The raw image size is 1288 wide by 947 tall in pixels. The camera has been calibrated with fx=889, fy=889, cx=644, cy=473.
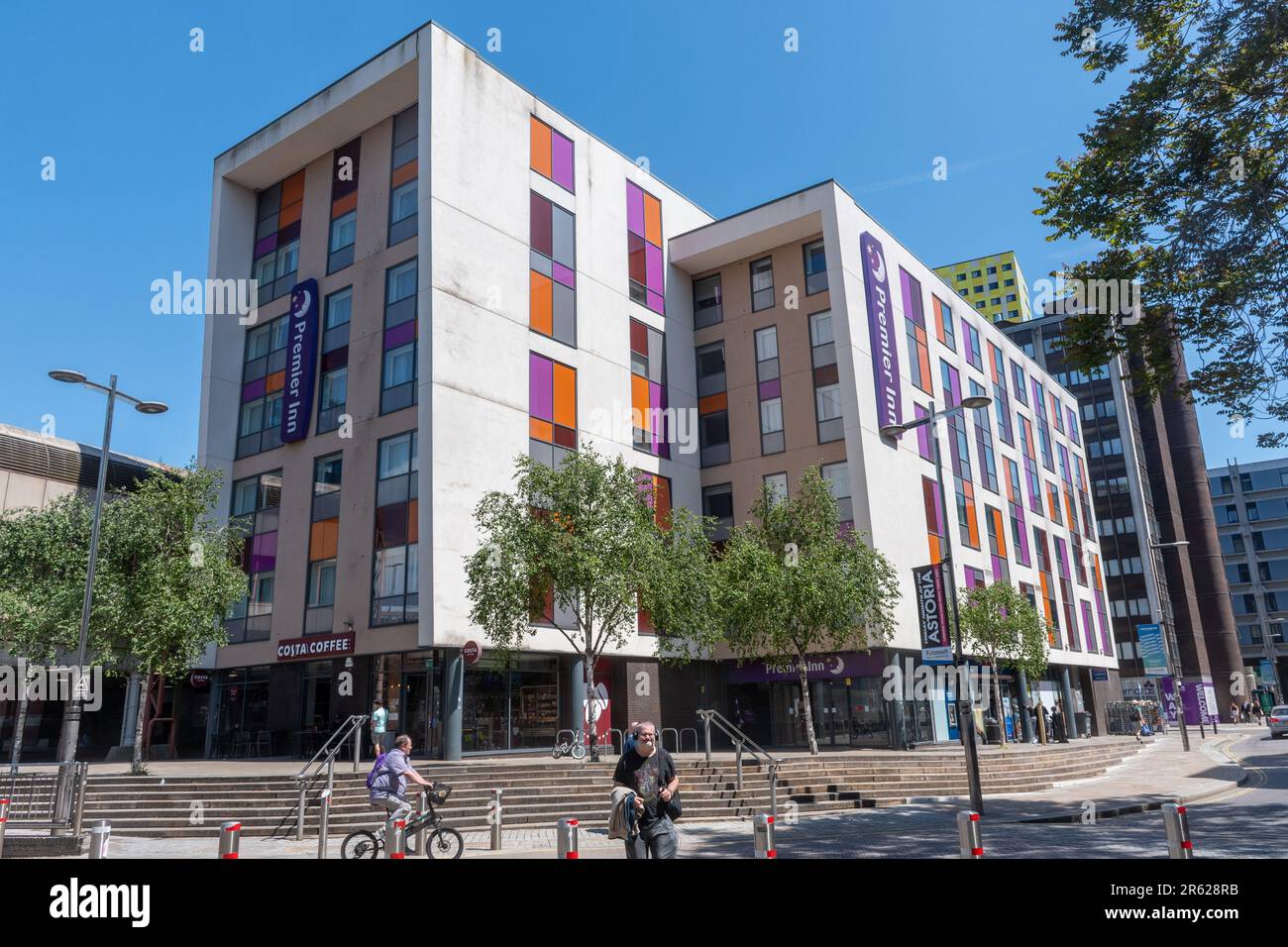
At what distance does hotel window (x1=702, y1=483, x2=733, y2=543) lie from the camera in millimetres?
36219

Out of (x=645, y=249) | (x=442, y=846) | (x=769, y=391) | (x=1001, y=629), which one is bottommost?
(x=442, y=846)

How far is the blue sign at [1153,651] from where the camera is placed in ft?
152

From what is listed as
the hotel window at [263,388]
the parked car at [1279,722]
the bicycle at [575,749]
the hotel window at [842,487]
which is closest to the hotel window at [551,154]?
the hotel window at [263,388]

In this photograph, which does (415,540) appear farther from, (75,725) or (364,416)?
(75,725)

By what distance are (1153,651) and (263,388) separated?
45.9m

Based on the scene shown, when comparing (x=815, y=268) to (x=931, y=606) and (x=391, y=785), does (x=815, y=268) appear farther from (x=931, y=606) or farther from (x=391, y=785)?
(x=391, y=785)

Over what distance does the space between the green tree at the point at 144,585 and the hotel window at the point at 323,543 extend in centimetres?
289

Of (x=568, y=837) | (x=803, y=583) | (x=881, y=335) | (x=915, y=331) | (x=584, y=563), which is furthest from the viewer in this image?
(x=915, y=331)

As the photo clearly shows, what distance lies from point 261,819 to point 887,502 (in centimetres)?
2403

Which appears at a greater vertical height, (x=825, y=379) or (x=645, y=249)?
(x=645, y=249)

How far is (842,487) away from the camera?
109 ft

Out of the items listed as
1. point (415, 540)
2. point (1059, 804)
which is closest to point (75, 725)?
point (415, 540)

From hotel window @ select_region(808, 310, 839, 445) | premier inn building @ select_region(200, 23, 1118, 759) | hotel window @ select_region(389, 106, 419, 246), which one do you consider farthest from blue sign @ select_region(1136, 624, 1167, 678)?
hotel window @ select_region(389, 106, 419, 246)

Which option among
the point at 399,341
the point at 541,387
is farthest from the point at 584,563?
the point at 399,341
